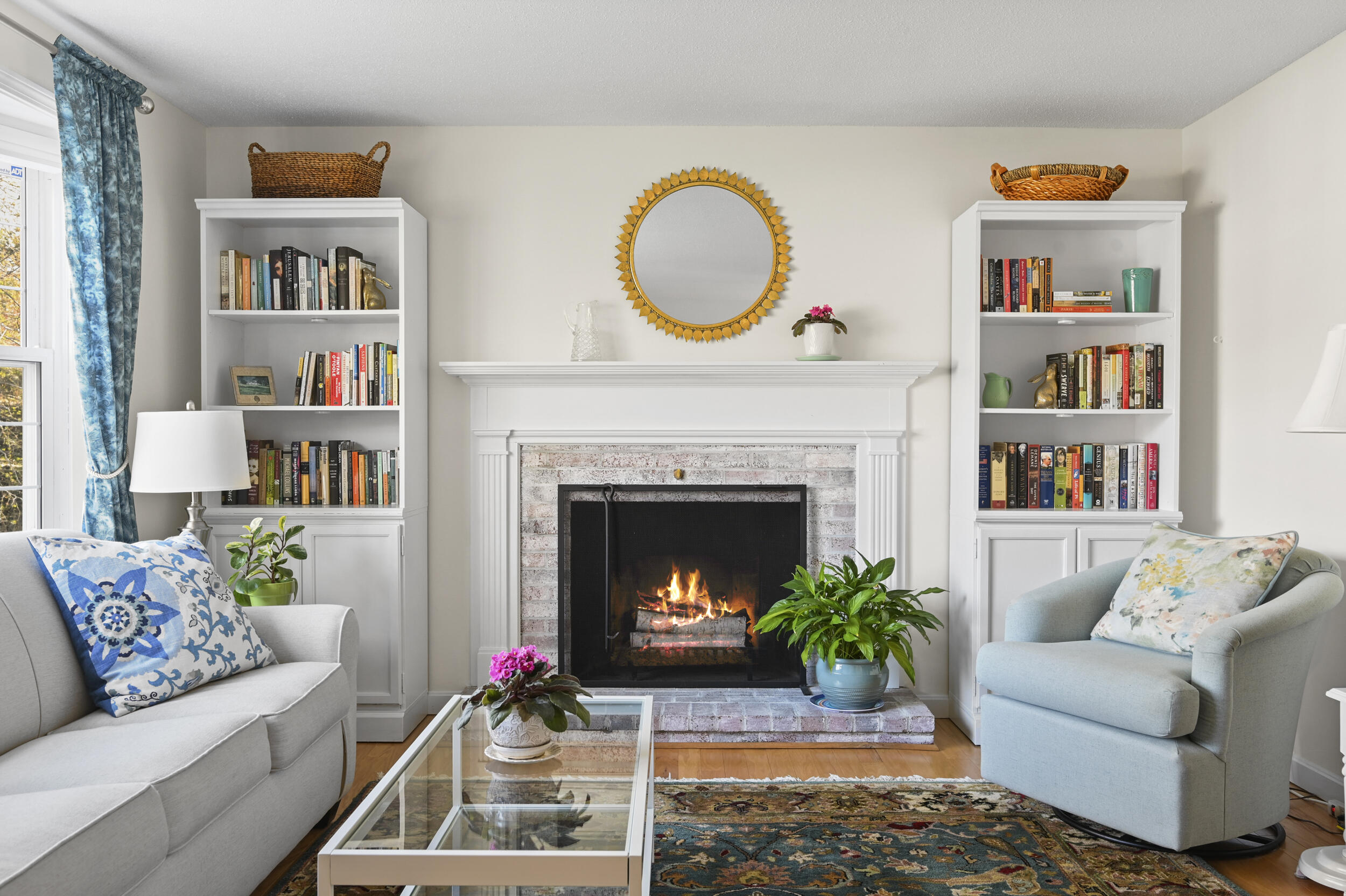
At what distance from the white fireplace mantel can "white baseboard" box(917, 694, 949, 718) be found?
0.51 metres

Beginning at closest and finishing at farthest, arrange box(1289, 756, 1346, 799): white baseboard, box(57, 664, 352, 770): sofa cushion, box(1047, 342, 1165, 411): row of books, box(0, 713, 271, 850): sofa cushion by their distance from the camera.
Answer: box(0, 713, 271, 850): sofa cushion
box(57, 664, 352, 770): sofa cushion
box(1289, 756, 1346, 799): white baseboard
box(1047, 342, 1165, 411): row of books

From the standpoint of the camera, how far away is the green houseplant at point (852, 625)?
333cm

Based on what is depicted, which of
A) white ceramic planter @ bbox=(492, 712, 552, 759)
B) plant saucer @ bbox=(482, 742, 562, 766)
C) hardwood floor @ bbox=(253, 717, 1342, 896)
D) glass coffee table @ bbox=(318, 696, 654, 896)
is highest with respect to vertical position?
white ceramic planter @ bbox=(492, 712, 552, 759)

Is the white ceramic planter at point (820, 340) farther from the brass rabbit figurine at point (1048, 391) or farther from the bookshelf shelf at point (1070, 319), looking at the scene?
the brass rabbit figurine at point (1048, 391)

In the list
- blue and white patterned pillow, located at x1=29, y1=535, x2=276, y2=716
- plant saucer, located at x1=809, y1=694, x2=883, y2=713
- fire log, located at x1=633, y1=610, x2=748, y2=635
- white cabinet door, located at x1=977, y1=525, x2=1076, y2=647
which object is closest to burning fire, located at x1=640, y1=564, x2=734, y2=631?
fire log, located at x1=633, y1=610, x2=748, y2=635

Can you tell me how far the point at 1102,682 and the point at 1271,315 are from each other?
1675 mm

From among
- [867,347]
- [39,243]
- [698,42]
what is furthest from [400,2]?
[867,347]

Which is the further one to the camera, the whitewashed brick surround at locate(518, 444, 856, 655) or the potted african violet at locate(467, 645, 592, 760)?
the whitewashed brick surround at locate(518, 444, 856, 655)

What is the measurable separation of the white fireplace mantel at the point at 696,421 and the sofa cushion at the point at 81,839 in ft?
6.76

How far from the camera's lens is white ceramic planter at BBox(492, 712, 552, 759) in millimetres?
2031

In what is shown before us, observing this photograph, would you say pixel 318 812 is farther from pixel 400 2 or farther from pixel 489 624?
pixel 400 2

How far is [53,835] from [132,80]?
2.64m

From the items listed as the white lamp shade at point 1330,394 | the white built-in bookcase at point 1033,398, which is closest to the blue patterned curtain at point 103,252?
the white built-in bookcase at point 1033,398

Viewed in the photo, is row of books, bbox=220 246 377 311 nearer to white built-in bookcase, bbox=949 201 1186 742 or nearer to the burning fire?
the burning fire
